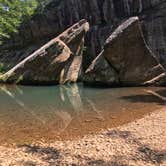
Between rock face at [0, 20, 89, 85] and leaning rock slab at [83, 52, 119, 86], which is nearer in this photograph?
leaning rock slab at [83, 52, 119, 86]

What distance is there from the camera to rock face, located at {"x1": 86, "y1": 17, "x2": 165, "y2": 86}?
30016mm

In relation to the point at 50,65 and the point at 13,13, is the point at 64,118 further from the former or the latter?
the point at 13,13

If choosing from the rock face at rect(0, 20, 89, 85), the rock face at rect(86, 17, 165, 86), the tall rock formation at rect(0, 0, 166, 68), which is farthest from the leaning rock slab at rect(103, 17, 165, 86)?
the tall rock formation at rect(0, 0, 166, 68)

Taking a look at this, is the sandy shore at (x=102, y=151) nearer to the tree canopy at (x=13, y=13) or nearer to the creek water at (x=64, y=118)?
the creek water at (x=64, y=118)

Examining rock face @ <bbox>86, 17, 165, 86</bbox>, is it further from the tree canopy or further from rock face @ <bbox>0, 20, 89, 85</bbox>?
the tree canopy

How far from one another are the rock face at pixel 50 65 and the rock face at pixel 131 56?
20.4ft

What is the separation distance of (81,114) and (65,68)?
70.4ft

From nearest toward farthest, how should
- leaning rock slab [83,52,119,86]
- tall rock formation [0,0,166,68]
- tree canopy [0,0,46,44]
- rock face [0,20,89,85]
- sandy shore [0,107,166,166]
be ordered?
sandy shore [0,107,166,166], leaning rock slab [83,52,119,86], rock face [0,20,89,85], tall rock formation [0,0,166,68], tree canopy [0,0,46,44]

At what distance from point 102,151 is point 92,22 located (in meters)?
41.5

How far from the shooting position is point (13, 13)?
53719 millimetres

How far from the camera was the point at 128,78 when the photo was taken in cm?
3086

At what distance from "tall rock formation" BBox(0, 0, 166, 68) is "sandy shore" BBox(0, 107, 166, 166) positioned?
91.4ft

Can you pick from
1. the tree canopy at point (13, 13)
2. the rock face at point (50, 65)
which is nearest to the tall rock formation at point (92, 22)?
the tree canopy at point (13, 13)

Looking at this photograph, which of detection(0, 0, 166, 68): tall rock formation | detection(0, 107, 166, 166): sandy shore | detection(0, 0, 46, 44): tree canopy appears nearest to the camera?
detection(0, 107, 166, 166): sandy shore
